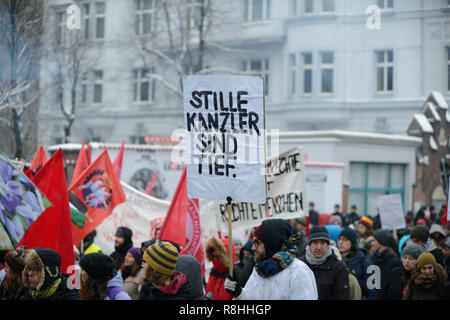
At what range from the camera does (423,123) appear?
936 inches

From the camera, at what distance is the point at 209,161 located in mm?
5293

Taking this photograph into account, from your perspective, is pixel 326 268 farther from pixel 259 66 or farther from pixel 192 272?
pixel 259 66

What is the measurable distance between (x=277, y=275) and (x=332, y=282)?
149 centimetres

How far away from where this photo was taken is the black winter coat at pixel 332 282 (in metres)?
A: 5.73

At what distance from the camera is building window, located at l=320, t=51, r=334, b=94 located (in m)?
27.5

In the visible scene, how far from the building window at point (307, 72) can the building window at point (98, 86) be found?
8.20 m

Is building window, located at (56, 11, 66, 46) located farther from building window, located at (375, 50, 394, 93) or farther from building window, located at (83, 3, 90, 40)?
building window, located at (375, 50, 394, 93)

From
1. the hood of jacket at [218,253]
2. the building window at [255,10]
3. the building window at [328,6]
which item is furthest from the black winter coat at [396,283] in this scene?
the building window at [255,10]

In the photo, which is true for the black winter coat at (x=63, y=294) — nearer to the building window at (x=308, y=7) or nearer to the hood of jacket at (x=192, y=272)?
the hood of jacket at (x=192, y=272)

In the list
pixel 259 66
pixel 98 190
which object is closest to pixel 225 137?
pixel 98 190

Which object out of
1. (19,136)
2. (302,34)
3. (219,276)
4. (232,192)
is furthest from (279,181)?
(302,34)

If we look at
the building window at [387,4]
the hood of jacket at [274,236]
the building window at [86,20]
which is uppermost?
the building window at [387,4]

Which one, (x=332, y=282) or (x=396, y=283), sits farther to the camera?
(x=396, y=283)

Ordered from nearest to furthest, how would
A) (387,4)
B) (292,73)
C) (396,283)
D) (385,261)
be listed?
(396,283)
(385,261)
(387,4)
(292,73)
